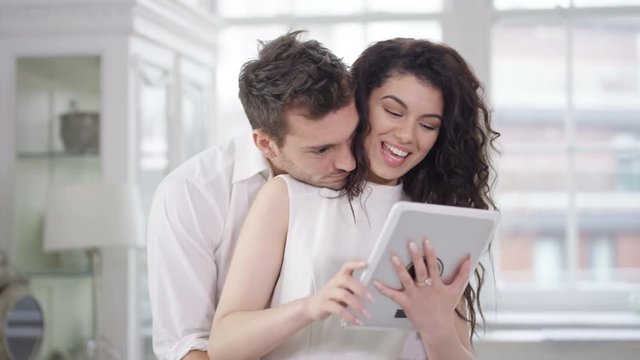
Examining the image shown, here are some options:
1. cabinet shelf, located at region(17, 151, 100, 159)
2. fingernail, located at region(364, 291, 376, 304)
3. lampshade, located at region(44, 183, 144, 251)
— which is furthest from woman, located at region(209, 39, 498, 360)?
cabinet shelf, located at region(17, 151, 100, 159)

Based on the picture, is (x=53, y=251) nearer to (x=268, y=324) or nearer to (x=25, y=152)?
(x=25, y=152)

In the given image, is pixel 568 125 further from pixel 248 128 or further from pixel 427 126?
pixel 427 126

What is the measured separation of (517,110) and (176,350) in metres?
2.46

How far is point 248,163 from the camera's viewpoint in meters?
2.21

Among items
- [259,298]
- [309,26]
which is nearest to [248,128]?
[309,26]

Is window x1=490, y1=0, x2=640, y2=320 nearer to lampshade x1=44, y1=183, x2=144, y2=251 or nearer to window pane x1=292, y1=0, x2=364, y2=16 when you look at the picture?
window pane x1=292, y1=0, x2=364, y2=16

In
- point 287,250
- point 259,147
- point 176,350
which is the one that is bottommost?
point 176,350

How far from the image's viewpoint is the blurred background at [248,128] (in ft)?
11.5

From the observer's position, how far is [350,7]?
4402 millimetres

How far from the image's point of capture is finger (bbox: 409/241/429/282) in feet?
5.85

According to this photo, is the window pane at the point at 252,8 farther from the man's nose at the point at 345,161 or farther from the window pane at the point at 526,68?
the man's nose at the point at 345,161

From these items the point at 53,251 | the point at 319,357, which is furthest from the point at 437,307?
the point at 53,251

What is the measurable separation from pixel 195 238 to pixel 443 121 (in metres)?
0.55

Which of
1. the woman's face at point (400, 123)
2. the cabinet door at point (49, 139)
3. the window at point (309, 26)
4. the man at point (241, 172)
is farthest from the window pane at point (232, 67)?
the woman's face at point (400, 123)
